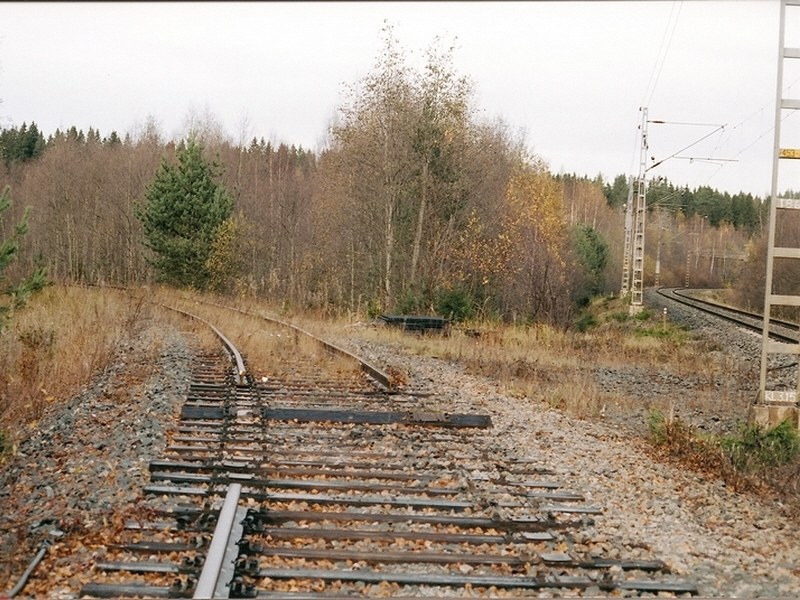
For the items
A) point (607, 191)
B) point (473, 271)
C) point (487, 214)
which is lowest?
point (473, 271)

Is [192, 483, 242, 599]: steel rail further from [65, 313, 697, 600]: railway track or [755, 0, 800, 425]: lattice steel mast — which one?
[755, 0, 800, 425]: lattice steel mast

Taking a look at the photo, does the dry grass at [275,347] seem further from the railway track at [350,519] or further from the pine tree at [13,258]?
the railway track at [350,519]

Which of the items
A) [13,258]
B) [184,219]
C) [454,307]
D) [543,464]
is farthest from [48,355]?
[184,219]

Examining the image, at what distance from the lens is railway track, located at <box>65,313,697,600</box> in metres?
4.35

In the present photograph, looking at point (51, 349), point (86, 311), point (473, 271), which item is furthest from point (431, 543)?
point (473, 271)

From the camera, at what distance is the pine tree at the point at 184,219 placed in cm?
3834

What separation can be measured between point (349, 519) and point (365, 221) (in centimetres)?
2618

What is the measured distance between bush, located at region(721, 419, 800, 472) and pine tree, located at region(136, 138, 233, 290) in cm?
3248

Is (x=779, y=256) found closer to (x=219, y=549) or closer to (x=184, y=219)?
(x=219, y=549)

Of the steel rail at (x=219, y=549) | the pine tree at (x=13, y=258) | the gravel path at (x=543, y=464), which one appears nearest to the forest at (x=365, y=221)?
the pine tree at (x=13, y=258)

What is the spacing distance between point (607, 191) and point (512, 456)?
4217 inches

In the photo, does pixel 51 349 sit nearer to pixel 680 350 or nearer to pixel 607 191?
pixel 680 350

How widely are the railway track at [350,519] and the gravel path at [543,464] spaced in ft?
0.62

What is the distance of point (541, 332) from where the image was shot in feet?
71.8
